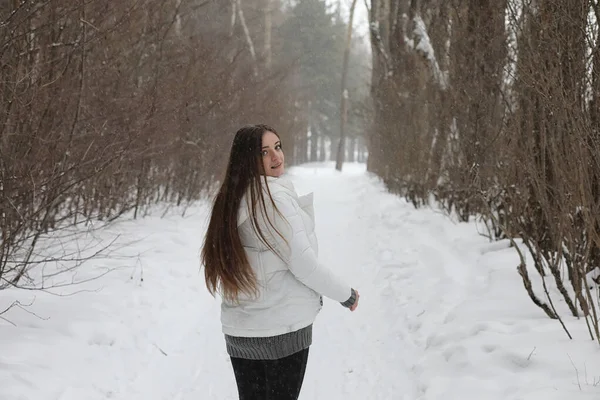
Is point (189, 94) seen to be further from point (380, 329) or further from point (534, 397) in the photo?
point (534, 397)

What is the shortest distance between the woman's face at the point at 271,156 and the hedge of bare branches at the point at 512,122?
2.01m

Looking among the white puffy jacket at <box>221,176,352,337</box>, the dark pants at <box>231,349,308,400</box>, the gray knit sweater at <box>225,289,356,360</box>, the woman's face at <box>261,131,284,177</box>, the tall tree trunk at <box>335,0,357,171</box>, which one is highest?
the tall tree trunk at <box>335,0,357,171</box>

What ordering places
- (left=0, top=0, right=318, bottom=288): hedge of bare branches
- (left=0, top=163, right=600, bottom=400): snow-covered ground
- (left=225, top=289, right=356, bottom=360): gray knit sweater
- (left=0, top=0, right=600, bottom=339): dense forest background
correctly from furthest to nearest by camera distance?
(left=0, top=0, right=318, bottom=288): hedge of bare branches
(left=0, top=0, right=600, bottom=339): dense forest background
(left=0, top=163, right=600, bottom=400): snow-covered ground
(left=225, top=289, right=356, bottom=360): gray knit sweater

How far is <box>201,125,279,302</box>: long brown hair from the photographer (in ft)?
6.64

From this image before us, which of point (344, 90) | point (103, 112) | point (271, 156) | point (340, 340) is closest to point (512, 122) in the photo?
point (340, 340)

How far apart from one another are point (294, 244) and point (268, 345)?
47 centimetres

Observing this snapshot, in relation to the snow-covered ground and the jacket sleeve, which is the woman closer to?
the jacket sleeve

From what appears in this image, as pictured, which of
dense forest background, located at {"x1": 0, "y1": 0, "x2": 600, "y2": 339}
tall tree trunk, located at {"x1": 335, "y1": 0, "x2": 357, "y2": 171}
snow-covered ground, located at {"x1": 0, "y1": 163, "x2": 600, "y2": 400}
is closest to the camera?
snow-covered ground, located at {"x1": 0, "y1": 163, "x2": 600, "y2": 400}

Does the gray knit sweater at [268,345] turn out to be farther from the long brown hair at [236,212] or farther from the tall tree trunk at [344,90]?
the tall tree trunk at [344,90]

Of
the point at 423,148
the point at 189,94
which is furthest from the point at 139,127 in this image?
the point at 423,148

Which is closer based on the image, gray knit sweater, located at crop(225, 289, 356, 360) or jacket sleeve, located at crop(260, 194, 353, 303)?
jacket sleeve, located at crop(260, 194, 353, 303)

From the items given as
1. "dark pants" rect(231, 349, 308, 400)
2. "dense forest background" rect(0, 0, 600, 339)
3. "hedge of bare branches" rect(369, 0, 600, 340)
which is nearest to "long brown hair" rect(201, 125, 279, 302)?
"dark pants" rect(231, 349, 308, 400)

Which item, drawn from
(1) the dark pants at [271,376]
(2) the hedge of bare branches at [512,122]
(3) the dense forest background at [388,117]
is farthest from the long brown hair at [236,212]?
(2) the hedge of bare branches at [512,122]

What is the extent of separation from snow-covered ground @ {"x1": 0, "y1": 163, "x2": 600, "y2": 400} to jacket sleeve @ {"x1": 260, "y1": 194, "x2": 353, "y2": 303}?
5.58 feet
